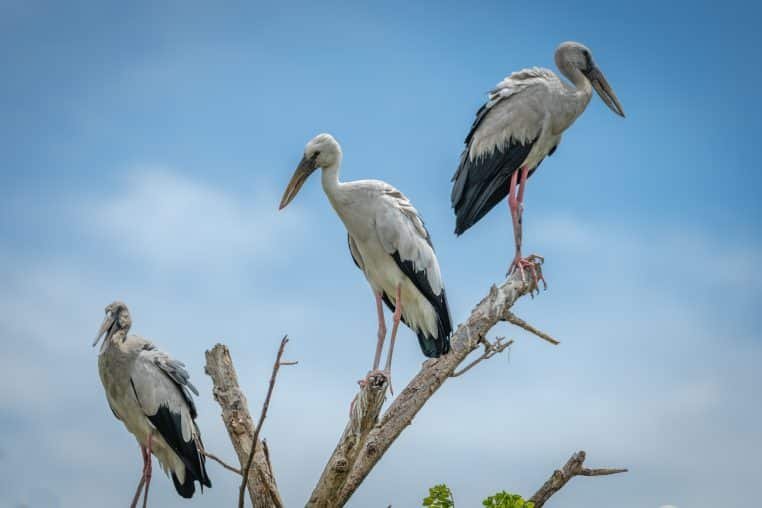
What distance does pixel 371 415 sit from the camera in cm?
701

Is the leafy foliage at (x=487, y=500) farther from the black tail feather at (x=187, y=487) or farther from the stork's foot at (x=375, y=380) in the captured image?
the black tail feather at (x=187, y=487)

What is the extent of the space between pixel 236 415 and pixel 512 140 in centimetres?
360

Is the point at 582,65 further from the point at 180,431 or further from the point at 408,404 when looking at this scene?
the point at 180,431

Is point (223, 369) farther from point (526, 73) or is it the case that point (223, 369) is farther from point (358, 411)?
point (526, 73)

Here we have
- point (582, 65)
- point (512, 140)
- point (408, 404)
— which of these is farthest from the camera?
point (582, 65)

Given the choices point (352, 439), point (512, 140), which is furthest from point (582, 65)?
point (352, 439)

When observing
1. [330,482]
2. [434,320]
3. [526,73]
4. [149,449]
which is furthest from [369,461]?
[526,73]

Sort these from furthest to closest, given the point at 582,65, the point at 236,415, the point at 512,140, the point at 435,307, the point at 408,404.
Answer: the point at 582,65 → the point at 512,140 → the point at 435,307 → the point at 236,415 → the point at 408,404

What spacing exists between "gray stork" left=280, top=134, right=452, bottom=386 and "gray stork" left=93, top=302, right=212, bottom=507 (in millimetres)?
1878

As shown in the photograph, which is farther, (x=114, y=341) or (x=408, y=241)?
(x=114, y=341)

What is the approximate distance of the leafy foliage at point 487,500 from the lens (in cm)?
729

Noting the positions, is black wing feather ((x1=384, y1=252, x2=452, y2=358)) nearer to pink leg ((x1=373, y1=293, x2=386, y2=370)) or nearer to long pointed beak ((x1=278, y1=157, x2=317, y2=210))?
pink leg ((x1=373, y1=293, x2=386, y2=370))

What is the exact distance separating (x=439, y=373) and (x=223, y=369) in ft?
5.66

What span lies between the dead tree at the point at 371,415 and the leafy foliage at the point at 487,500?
0.52 metres
